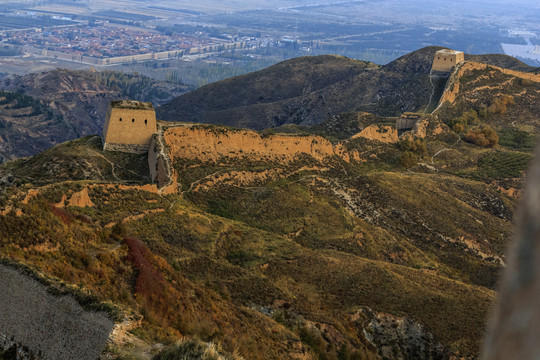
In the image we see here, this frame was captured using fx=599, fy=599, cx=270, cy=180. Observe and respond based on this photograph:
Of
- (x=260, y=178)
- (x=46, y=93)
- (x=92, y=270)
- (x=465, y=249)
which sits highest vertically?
(x=92, y=270)

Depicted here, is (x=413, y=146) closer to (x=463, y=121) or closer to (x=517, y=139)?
(x=463, y=121)

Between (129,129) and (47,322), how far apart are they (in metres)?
20.9

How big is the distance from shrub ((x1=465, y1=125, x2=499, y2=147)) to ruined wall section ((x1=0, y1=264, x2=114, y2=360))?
41285 mm

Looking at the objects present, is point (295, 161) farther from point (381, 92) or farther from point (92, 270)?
point (381, 92)

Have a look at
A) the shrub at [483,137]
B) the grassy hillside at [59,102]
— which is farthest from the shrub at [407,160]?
the grassy hillside at [59,102]

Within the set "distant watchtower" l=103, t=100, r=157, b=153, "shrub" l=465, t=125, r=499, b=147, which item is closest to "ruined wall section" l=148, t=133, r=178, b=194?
"distant watchtower" l=103, t=100, r=157, b=153

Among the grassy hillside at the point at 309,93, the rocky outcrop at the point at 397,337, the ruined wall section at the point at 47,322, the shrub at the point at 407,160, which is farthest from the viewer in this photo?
the grassy hillside at the point at 309,93

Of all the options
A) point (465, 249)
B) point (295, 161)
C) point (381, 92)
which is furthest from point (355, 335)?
point (381, 92)

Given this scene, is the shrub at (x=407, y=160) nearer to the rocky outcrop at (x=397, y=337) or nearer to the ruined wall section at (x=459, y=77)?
the ruined wall section at (x=459, y=77)

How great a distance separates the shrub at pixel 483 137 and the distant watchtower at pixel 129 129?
27499 mm

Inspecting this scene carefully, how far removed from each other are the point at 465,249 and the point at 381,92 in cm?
4612

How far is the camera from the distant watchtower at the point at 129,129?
3127 cm

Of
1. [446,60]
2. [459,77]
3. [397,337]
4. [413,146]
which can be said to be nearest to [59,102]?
[446,60]

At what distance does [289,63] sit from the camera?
97.9 m
